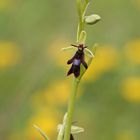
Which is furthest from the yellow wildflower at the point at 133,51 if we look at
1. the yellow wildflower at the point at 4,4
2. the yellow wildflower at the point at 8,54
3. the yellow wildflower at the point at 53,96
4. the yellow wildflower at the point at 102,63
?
the yellow wildflower at the point at 4,4

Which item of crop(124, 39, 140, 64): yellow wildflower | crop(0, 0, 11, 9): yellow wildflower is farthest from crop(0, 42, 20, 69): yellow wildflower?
crop(124, 39, 140, 64): yellow wildflower

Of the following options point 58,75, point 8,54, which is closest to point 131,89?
point 58,75

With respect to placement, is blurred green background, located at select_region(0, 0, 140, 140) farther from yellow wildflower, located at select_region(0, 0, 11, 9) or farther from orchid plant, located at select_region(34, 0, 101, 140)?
orchid plant, located at select_region(34, 0, 101, 140)

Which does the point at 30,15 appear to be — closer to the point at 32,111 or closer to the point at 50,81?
the point at 50,81

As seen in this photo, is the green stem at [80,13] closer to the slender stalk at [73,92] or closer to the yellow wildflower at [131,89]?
the slender stalk at [73,92]

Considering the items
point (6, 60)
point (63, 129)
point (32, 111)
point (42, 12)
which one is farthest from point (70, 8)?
point (63, 129)

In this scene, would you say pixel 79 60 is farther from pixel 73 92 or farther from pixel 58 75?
pixel 58 75
